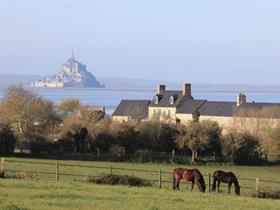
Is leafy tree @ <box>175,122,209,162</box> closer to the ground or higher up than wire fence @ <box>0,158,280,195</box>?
higher up

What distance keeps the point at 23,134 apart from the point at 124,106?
3823 cm

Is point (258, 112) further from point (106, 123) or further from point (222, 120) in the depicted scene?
point (106, 123)

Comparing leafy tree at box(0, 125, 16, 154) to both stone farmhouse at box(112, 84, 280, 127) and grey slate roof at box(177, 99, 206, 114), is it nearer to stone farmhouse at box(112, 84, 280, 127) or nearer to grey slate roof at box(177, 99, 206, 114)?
stone farmhouse at box(112, 84, 280, 127)

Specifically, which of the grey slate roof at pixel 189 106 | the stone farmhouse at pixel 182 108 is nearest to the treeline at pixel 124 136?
the stone farmhouse at pixel 182 108

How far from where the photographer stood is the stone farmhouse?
97625 mm

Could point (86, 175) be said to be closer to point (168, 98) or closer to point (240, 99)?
point (240, 99)

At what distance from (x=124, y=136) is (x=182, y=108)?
91.7 ft

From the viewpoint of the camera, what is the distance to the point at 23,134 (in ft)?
230

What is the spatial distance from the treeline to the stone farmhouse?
15.1m

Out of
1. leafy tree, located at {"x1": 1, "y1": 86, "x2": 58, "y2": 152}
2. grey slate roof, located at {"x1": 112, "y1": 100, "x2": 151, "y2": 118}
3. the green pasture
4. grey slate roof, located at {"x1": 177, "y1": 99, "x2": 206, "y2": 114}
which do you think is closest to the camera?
the green pasture

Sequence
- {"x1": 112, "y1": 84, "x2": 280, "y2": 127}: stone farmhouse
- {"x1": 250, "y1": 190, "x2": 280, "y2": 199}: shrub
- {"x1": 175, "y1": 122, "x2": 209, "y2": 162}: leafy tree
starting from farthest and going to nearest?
{"x1": 112, "y1": 84, "x2": 280, "y2": 127}: stone farmhouse < {"x1": 175, "y1": 122, "x2": 209, "y2": 162}: leafy tree < {"x1": 250, "y1": 190, "x2": 280, "y2": 199}: shrub

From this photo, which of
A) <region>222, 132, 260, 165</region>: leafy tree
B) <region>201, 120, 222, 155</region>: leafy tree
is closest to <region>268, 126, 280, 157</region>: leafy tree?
<region>222, 132, 260, 165</region>: leafy tree

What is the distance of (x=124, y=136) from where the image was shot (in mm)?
75562

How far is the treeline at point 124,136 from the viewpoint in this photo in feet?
239
